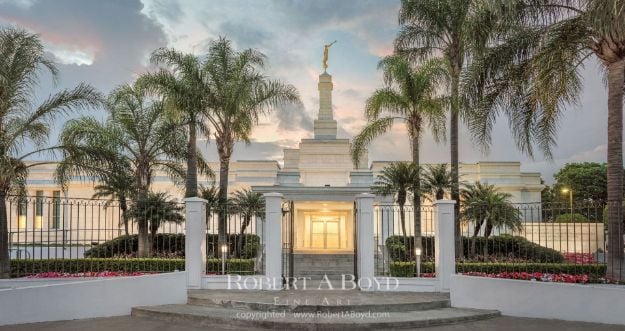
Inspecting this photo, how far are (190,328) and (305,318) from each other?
1970 mm

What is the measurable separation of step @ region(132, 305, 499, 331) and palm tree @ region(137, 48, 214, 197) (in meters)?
8.46

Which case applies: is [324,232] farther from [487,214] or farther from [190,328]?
[190,328]

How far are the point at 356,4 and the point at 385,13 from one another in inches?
71.3

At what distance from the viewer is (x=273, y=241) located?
11.4 meters

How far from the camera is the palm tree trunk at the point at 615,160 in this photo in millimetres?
Answer: 10133

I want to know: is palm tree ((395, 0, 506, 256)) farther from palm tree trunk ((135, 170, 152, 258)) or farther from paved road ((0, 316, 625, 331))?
palm tree trunk ((135, 170, 152, 258))

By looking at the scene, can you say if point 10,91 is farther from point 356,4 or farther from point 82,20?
point 356,4

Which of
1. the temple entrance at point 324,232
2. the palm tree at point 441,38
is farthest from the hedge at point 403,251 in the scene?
the temple entrance at point 324,232

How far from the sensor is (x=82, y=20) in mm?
16172

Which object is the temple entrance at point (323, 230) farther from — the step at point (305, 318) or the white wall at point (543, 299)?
the step at point (305, 318)

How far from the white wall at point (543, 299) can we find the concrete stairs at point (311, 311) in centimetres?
34

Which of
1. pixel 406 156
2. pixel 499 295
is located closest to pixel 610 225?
pixel 499 295

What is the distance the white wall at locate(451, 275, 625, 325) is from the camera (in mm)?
8836

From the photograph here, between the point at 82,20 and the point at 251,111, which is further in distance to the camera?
the point at 251,111
